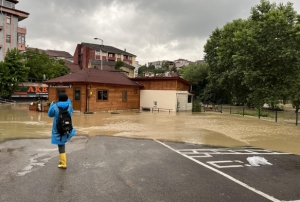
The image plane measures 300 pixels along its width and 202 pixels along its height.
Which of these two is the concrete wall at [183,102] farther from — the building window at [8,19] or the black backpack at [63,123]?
the building window at [8,19]

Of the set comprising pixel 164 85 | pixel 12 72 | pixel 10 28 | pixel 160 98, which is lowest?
pixel 160 98

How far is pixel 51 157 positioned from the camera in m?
6.19

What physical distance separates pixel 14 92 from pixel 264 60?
3149 cm

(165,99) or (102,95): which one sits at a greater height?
(102,95)

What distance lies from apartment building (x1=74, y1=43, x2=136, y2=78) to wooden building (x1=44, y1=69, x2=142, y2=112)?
3669cm

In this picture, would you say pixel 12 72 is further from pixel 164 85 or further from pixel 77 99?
pixel 164 85

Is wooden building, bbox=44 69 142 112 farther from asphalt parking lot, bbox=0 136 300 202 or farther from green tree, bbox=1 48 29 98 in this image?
asphalt parking lot, bbox=0 136 300 202

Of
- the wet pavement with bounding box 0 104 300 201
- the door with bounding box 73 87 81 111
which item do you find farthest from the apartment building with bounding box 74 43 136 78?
the wet pavement with bounding box 0 104 300 201

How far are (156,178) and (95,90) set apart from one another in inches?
672

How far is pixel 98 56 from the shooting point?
2507 inches

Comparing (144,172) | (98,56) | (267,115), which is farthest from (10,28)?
(144,172)

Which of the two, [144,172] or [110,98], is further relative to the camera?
[110,98]

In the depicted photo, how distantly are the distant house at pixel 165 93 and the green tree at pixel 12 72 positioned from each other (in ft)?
53.1

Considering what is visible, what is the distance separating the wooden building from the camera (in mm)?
20453
